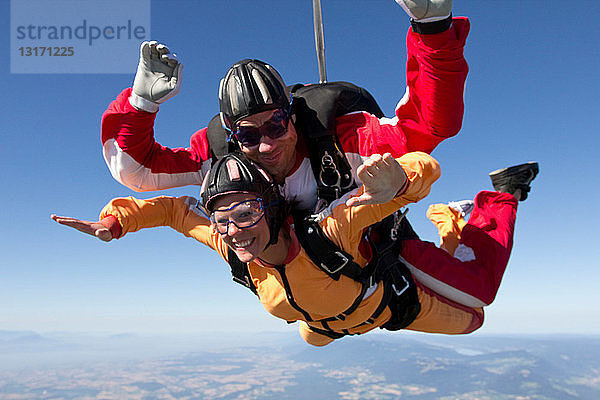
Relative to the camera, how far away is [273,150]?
2059mm

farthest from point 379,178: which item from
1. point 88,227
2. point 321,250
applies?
point 88,227

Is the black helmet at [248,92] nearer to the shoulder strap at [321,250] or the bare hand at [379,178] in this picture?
the shoulder strap at [321,250]

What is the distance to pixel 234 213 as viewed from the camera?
2049 millimetres

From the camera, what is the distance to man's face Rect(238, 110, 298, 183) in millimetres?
2035

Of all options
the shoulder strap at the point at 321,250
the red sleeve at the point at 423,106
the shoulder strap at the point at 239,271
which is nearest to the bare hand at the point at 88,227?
the shoulder strap at the point at 239,271

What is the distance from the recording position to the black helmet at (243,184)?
204 cm

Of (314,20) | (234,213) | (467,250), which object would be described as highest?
(314,20)

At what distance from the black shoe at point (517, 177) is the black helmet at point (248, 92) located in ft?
7.58

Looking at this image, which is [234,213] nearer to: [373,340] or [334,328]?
[334,328]

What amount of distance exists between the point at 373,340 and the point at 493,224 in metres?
193

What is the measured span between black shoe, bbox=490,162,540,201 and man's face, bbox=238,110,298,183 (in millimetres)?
2217

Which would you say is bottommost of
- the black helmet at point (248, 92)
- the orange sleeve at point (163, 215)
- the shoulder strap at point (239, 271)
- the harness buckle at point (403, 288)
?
the harness buckle at point (403, 288)

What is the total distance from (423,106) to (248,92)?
810 millimetres

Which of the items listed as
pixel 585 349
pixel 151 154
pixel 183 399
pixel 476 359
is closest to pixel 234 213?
pixel 151 154
